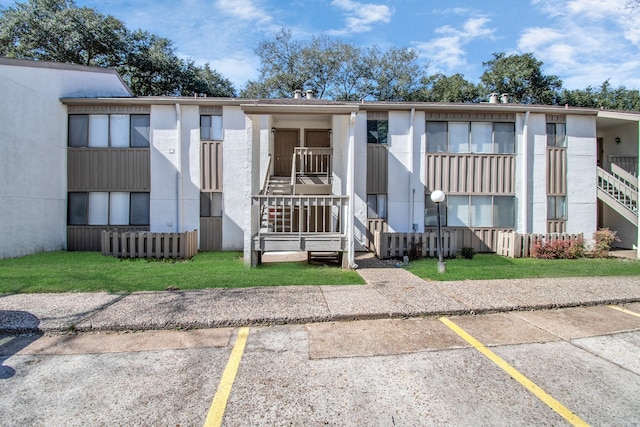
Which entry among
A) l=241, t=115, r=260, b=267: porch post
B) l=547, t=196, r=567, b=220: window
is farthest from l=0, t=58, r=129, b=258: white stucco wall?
l=547, t=196, r=567, b=220: window

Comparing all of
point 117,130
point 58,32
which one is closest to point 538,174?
point 117,130

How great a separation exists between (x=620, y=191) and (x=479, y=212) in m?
5.17

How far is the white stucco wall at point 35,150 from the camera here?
32.0 ft

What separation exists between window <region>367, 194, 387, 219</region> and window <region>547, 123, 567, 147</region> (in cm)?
677

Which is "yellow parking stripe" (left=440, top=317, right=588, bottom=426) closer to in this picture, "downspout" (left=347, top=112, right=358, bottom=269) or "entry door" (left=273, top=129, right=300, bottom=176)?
"downspout" (left=347, top=112, right=358, bottom=269)

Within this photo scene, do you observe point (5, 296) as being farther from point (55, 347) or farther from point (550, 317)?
point (550, 317)

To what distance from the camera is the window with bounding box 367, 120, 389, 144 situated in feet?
40.2

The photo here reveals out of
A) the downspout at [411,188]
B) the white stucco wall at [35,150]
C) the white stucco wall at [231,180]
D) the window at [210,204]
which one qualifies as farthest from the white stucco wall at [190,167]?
the downspout at [411,188]

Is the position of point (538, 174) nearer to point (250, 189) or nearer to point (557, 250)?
point (557, 250)

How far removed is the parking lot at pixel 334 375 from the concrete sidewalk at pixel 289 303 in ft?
0.77

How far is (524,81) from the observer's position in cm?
2619

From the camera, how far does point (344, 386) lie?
3076mm

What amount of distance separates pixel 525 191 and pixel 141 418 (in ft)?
44.4

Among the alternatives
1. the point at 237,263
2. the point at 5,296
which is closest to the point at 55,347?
the point at 5,296
